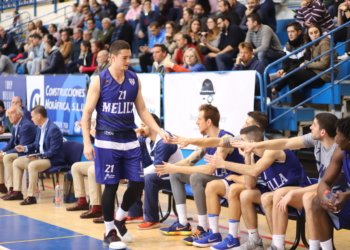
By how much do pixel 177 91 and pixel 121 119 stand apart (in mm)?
3129

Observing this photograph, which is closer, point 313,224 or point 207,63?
point 313,224

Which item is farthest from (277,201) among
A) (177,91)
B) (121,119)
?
(177,91)

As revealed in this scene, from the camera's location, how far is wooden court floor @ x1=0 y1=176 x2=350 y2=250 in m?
5.57

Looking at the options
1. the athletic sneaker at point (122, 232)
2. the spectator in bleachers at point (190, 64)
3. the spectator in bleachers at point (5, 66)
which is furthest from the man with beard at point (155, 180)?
the spectator in bleachers at point (5, 66)

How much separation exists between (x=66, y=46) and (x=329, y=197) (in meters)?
11.1

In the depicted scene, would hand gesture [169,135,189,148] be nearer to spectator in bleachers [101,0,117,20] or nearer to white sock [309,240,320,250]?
white sock [309,240,320,250]

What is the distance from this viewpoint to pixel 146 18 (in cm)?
1307

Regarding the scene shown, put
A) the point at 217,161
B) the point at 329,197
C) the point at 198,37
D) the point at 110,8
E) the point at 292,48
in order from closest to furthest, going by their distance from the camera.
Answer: the point at 329,197 < the point at 217,161 < the point at 292,48 < the point at 198,37 < the point at 110,8

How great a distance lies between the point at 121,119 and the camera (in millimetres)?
5613

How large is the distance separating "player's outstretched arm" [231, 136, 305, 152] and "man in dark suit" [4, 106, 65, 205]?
3.97 metres

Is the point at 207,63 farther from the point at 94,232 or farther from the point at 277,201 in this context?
the point at 277,201

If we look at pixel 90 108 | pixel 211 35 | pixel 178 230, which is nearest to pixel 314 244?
pixel 178 230

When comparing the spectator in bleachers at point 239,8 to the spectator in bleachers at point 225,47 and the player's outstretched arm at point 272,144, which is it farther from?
the player's outstretched arm at point 272,144

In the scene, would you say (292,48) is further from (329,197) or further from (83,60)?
(83,60)
